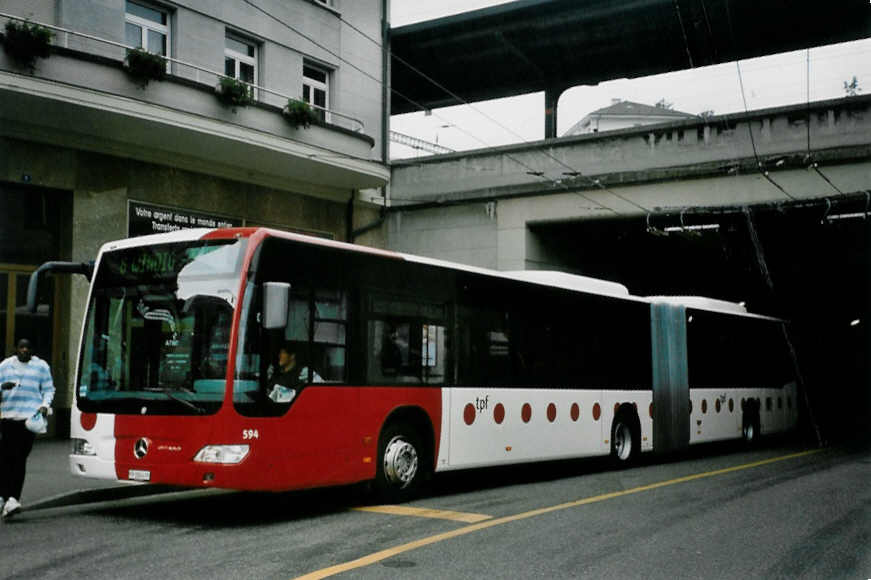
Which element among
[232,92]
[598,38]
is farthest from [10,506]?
[598,38]

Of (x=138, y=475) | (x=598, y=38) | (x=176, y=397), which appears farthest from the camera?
(x=598, y=38)

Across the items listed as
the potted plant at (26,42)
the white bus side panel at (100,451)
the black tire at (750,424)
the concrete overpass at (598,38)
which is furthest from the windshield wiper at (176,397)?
the concrete overpass at (598,38)

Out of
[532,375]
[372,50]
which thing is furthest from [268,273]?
[372,50]

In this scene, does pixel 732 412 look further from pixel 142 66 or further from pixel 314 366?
pixel 142 66

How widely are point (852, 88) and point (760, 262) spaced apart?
7578 mm

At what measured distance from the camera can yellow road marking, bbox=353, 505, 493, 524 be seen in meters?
9.91

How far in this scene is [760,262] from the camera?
2739cm

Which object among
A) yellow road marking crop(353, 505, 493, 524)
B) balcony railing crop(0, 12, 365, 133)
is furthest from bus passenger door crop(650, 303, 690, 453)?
balcony railing crop(0, 12, 365, 133)

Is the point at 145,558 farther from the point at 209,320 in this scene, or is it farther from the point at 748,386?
the point at 748,386

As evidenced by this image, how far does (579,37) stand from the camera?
92.8 ft

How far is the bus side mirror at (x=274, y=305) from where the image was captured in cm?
930

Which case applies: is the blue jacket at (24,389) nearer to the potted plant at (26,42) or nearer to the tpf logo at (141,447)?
the tpf logo at (141,447)

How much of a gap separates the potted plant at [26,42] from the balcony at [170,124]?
5.6 inches

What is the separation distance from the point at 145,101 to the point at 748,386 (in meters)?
13.5
